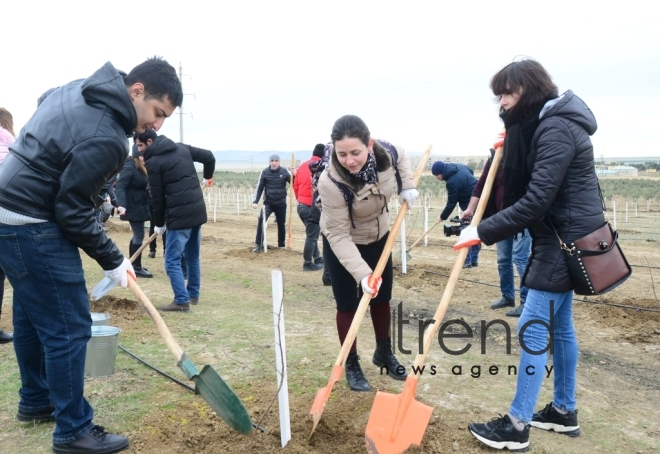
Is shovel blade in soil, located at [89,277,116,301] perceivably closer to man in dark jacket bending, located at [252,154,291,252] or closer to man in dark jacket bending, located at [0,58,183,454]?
man in dark jacket bending, located at [0,58,183,454]

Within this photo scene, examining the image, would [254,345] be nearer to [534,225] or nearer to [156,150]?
[156,150]

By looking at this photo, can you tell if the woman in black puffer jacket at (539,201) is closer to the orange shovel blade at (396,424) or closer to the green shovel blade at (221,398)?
the orange shovel blade at (396,424)

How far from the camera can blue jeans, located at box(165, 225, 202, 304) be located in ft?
19.6

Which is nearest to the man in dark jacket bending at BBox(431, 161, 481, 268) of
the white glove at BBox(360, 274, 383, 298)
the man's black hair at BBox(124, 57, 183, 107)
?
the white glove at BBox(360, 274, 383, 298)

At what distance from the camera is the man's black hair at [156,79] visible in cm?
279

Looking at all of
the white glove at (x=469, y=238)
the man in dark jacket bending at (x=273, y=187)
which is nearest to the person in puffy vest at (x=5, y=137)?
the white glove at (x=469, y=238)

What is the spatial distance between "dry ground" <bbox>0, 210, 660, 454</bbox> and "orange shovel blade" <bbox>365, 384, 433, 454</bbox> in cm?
15

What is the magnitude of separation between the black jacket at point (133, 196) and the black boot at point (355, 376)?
5.25m

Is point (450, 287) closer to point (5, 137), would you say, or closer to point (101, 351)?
point (101, 351)

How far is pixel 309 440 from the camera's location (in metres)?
3.25

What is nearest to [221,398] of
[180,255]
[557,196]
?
[557,196]

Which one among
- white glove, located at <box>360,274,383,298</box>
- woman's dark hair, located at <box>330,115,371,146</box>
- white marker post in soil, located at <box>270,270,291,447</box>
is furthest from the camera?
white glove, located at <box>360,274,383,298</box>

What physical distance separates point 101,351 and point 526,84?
3264 mm

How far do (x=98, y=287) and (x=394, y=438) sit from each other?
6.23 ft
